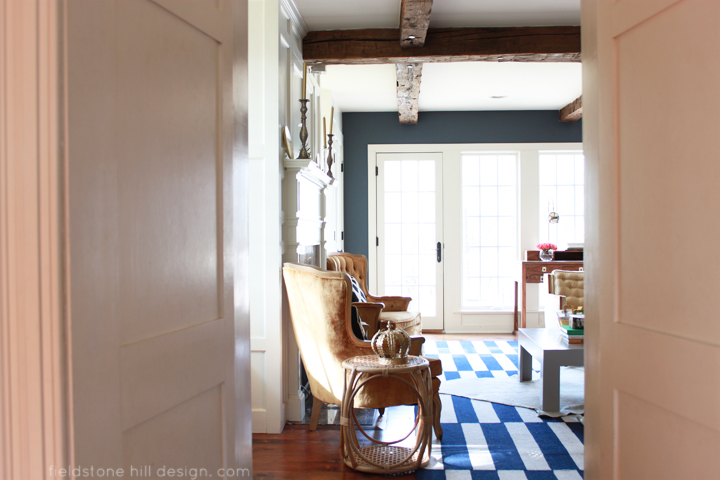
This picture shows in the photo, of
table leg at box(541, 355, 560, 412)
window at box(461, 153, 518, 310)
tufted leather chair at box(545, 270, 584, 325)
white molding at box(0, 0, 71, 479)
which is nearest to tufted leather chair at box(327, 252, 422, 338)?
table leg at box(541, 355, 560, 412)

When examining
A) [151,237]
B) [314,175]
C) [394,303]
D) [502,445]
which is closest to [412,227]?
[394,303]

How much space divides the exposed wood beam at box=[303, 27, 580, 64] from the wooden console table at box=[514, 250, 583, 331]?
249cm

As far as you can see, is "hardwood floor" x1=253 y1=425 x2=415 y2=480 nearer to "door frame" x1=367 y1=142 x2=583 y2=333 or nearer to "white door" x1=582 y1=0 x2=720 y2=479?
"white door" x1=582 y1=0 x2=720 y2=479

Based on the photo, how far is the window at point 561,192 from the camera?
19.9 feet

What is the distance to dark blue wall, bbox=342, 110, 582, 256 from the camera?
6016 millimetres

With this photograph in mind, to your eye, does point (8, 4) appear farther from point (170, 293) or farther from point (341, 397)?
point (341, 397)

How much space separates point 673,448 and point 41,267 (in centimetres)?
116

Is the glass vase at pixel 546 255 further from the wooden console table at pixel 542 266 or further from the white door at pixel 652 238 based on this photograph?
the white door at pixel 652 238

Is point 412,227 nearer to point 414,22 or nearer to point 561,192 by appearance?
point 561,192

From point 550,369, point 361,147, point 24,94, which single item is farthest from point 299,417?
point 361,147

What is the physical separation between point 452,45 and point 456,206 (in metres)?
2.70

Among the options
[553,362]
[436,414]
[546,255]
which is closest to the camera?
[436,414]

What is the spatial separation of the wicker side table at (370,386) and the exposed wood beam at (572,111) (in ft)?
13.4

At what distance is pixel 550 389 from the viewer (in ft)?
10.2
